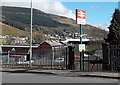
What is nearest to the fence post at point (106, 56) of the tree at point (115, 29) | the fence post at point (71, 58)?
the fence post at point (71, 58)

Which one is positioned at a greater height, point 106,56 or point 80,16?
point 80,16

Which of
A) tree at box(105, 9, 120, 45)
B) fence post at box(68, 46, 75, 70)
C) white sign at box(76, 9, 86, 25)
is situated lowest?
fence post at box(68, 46, 75, 70)

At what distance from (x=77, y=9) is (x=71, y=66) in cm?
475

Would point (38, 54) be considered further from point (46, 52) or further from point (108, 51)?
point (108, 51)


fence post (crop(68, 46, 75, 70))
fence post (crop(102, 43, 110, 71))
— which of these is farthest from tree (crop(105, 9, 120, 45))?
fence post (crop(102, 43, 110, 71))

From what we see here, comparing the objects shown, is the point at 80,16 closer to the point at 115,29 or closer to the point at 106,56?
the point at 106,56

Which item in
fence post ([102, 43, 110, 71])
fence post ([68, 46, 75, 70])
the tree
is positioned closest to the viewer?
fence post ([102, 43, 110, 71])

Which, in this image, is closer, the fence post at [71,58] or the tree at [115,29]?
the fence post at [71,58]

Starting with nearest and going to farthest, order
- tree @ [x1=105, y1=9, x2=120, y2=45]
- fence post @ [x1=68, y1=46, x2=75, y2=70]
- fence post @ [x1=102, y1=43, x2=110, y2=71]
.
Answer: fence post @ [x1=102, y1=43, x2=110, y2=71]
fence post @ [x1=68, y1=46, x2=75, y2=70]
tree @ [x1=105, y1=9, x2=120, y2=45]

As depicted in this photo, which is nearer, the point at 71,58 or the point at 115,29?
the point at 71,58

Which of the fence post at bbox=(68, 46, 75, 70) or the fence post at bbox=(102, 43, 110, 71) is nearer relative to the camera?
the fence post at bbox=(102, 43, 110, 71)

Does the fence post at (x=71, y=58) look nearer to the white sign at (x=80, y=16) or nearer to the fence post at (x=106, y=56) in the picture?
the white sign at (x=80, y=16)

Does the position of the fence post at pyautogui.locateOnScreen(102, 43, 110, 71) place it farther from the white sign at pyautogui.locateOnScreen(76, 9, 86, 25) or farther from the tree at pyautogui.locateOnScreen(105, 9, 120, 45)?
the tree at pyautogui.locateOnScreen(105, 9, 120, 45)

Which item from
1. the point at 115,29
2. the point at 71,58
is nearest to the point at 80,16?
the point at 71,58
